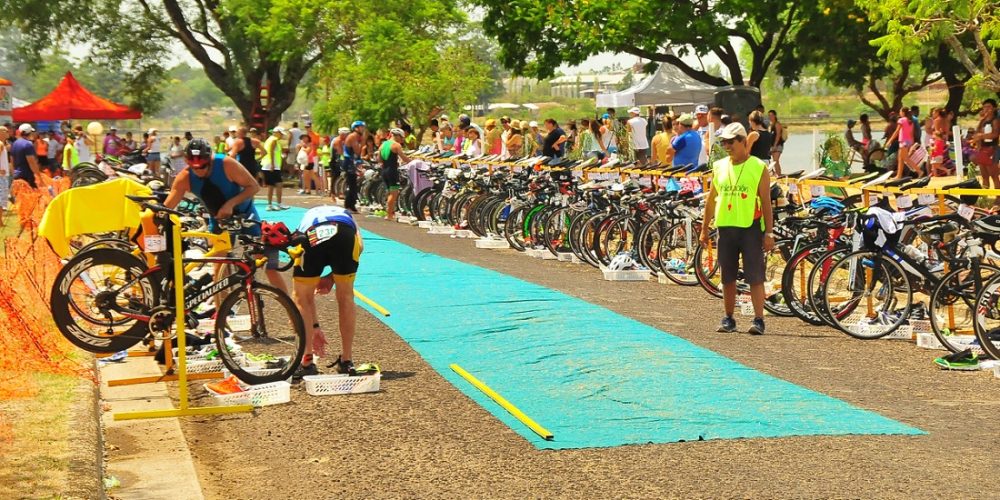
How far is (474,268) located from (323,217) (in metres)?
7.46

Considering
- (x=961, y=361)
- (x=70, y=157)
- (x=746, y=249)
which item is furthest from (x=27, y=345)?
(x=70, y=157)

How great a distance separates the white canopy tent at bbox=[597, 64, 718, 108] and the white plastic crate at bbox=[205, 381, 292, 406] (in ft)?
99.9

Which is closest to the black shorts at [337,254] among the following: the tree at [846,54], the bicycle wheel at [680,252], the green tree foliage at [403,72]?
the bicycle wheel at [680,252]

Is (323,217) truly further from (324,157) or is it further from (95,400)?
(324,157)

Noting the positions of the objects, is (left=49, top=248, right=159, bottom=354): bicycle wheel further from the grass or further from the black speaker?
the black speaker

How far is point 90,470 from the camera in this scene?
296 inches

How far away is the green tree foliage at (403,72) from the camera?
44812 mm

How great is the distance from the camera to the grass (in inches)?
284

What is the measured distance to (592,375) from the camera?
1029 cm

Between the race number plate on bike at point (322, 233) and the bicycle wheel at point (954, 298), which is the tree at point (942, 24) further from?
the race number plate on bike at point (322, 233)

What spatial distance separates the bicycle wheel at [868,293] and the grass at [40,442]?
238 inches

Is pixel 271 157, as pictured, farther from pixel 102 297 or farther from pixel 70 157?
pixel 102 297

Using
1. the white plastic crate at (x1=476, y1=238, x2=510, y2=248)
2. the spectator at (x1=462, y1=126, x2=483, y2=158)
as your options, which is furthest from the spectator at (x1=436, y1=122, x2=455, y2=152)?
the white plastic crate at (x1=476, y1=238, x2=510, y2=248)

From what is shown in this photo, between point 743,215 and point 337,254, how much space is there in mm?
3784
